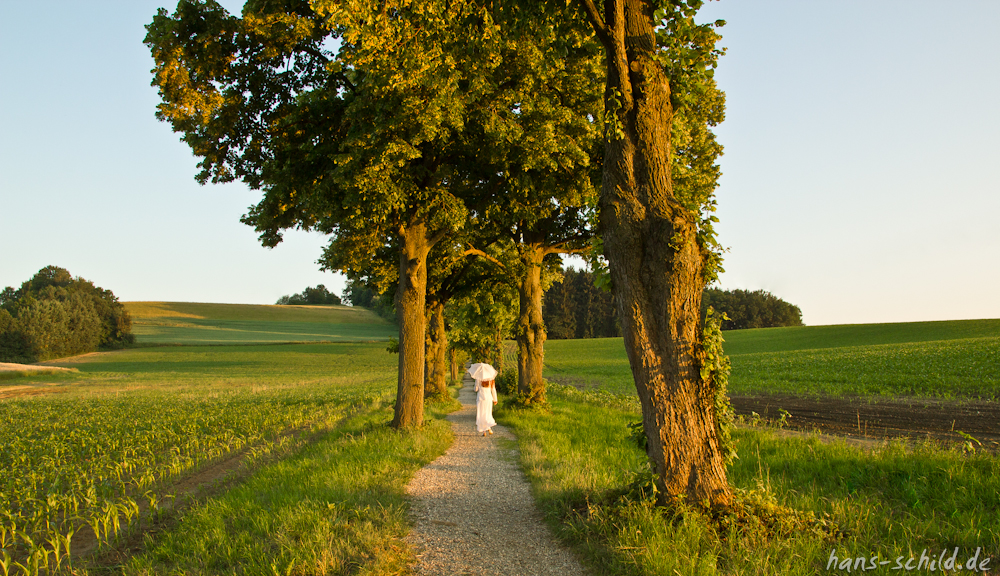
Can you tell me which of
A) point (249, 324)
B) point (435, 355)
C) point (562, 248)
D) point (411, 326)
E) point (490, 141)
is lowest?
point (249, 324)

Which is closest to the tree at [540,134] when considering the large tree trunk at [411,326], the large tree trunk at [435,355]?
the large tree trunk at [411,326]

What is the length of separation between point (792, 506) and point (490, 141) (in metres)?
8.31

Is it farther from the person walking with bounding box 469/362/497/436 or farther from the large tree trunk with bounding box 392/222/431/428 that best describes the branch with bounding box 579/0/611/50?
the person walking with bounding box 469/362/497/436

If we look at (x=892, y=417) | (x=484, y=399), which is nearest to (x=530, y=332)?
(x=484, y=399)

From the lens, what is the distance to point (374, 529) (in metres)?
4.83

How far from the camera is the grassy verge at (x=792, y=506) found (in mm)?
4039

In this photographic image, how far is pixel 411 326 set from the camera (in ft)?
38.5

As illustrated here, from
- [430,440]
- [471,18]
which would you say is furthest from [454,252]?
[471,18]

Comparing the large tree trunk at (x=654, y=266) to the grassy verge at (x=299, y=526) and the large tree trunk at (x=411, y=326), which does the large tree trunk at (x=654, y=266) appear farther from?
the large tree trunk at (x=411, y=326)

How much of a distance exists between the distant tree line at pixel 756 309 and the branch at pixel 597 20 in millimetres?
104465

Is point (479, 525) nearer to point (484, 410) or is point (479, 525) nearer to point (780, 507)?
point (780, 507)

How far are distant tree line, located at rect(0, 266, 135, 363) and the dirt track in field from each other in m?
82.8

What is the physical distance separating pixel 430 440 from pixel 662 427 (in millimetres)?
6296

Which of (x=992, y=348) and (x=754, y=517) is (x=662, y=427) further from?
(x=992, y=348)
